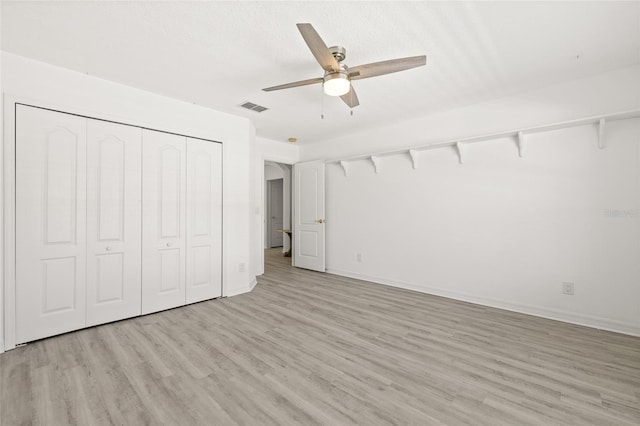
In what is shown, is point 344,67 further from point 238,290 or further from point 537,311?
point 537,311

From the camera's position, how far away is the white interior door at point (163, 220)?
3328mm

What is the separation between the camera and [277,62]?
2.67m

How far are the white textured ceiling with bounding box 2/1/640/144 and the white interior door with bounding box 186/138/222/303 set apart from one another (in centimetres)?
80

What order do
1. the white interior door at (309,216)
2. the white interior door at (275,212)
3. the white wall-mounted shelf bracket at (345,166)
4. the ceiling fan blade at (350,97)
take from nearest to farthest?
the ceiling fan blade at (350,97) < the white wall-mounted shelf bracket at (345,166) < the white interior door at (309,216) < the white interior door at (275,212)

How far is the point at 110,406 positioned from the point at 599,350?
3854 mm

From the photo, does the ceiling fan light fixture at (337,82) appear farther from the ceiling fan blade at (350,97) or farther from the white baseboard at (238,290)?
the white baseboard at (238,290)

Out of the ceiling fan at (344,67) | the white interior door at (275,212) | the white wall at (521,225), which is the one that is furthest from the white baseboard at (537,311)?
the white interior door at (275,212)

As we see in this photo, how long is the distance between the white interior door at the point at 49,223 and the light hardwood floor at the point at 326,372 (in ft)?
0.89

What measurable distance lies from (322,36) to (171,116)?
7.43 feet

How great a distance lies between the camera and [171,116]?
3529mm

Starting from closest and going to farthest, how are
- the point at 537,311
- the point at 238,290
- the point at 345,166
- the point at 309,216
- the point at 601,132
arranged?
the point at 601,132 → the point at 537,311 → the point at 238,290 → the point at 345,166 → the point at 309,216

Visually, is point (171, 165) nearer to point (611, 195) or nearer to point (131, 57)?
point (131, 57)

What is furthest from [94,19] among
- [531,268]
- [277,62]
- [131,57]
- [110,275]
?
[531,268]

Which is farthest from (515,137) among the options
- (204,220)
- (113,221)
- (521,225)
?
(113,221)
